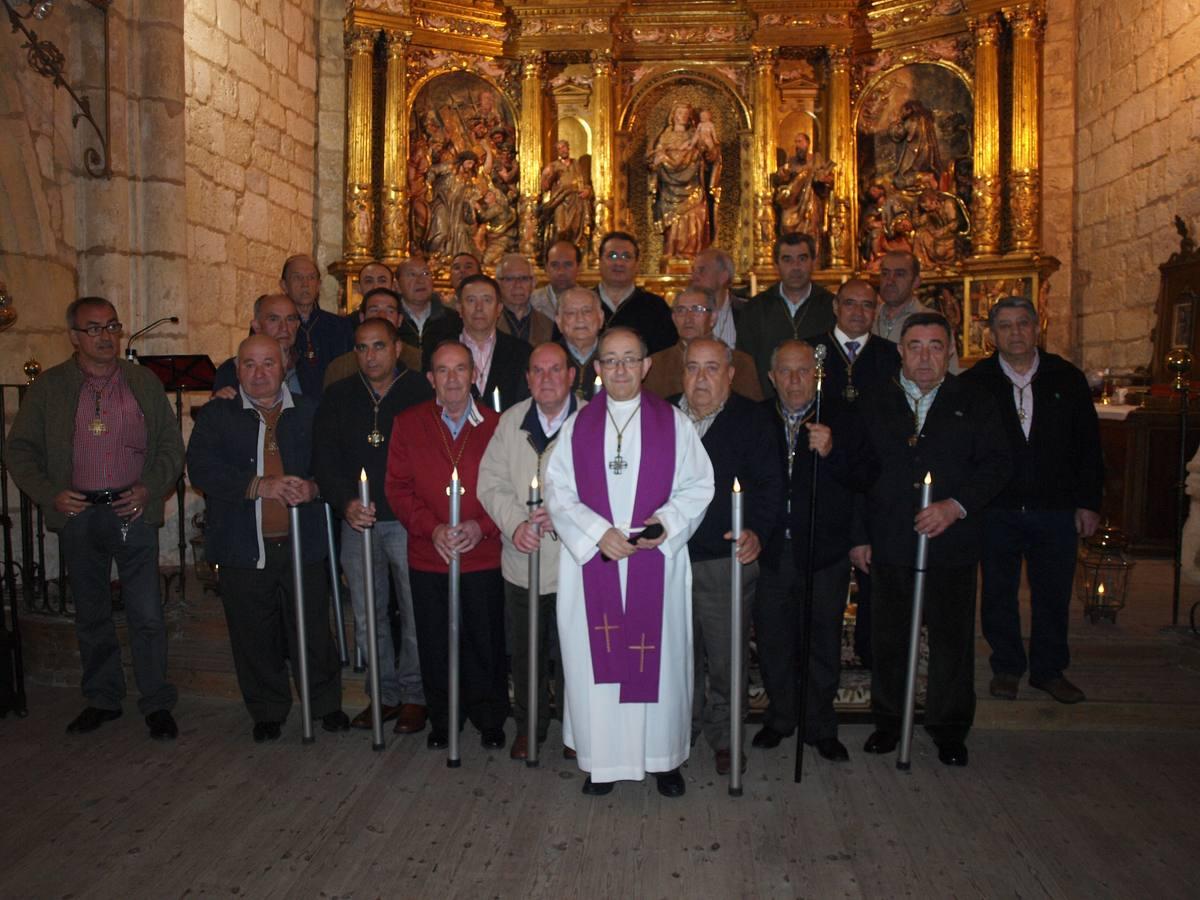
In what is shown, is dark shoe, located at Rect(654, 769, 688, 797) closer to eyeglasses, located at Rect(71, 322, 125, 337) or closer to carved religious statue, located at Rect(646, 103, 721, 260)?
eyeglasses, located at Rect(71, 322, 125, 337)

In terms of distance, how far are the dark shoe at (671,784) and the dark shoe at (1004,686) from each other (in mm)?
1572

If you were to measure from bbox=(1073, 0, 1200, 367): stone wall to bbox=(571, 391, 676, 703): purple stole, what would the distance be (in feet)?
19.1

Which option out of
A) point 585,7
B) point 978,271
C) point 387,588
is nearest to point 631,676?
point 387,588

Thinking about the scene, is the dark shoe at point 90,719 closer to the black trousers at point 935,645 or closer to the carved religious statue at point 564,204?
the black trousers at point 935,645

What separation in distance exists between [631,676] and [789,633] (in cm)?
75

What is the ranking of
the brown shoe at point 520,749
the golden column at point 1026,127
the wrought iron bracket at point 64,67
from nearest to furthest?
1. the brown shoe at point 520,749
2. the wrought iron bracket at point 64,67
3. the golden column at point 1026,127

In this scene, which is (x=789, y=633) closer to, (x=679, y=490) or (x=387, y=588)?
(x=679, y=490)

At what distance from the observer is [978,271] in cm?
973

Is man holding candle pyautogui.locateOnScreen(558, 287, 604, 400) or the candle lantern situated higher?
Result: man holding candle pyautogui.locateOnScreen(558, 287, 604, 400)

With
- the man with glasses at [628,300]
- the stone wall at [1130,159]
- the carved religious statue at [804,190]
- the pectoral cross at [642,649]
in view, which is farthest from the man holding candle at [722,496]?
the carved religious statue at [804,190]

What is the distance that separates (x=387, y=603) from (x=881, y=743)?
83.4 inches

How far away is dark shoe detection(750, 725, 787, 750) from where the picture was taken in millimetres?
4270

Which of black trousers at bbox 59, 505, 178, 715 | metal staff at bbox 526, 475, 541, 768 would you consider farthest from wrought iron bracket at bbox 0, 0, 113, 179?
metal staff at bbox 526, 475, 541, 768

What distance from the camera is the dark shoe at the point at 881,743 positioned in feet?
13.9
